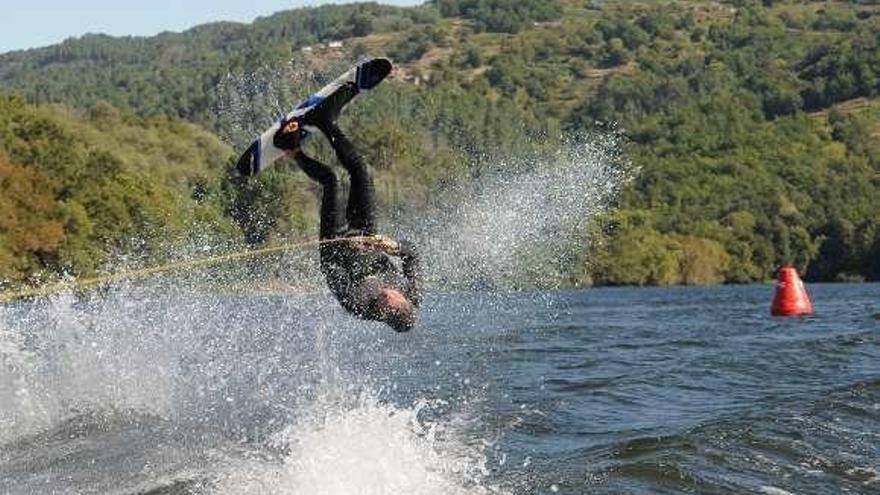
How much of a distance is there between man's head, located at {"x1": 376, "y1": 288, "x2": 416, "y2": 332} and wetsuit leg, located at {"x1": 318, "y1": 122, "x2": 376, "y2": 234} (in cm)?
64

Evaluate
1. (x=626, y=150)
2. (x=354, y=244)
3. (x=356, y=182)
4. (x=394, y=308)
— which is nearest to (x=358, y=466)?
(x=394, y=308)

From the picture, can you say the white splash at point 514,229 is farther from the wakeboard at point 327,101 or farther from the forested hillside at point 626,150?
the wakeboard at point 327,101

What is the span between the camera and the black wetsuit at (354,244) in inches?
430

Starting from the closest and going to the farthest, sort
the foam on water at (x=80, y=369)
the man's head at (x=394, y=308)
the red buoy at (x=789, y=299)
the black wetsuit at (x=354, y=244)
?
the man's head at (x=394, y=308) → the black wetsuit at (x=354, y=244) → the foam on water at (x=80, y=369) → the red buoy at (x=789, y=299)

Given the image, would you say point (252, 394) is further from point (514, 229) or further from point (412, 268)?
point (514, 229)

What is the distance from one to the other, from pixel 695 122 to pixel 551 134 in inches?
685

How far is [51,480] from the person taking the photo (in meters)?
9.51

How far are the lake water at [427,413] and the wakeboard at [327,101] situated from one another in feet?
7.86

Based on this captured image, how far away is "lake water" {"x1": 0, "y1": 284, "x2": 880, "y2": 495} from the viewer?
913 centimetres

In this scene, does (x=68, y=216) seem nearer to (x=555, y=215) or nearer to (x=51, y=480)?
(x=555, y=215)

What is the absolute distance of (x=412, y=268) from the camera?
11383 millimetres

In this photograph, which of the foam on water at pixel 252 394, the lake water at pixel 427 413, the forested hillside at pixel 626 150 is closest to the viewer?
the foam on water at pixel 252 394

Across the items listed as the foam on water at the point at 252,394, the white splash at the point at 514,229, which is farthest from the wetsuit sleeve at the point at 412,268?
the white splash at the point at 514,229

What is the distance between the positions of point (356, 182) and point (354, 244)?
595 mm
